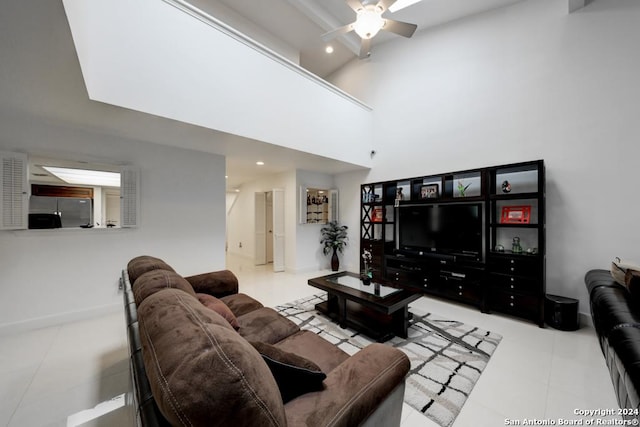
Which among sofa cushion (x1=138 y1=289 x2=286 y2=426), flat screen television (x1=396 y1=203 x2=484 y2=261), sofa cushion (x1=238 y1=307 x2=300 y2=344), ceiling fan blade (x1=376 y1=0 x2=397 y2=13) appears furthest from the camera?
flat screen television (x1=396 y1=203 x2=484 y2=261)

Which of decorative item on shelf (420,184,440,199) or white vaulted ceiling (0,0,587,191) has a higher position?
white vaulted ceiling (0,0,587,191)

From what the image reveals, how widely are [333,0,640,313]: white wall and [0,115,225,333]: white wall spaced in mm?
3958

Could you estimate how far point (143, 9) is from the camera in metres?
2.45

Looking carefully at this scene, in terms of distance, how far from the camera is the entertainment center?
3.06 meters

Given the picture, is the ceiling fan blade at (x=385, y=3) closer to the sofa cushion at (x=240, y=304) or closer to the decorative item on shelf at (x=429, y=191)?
the decorative item on shelf at (x=429, y=191)

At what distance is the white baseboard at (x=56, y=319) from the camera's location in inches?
106

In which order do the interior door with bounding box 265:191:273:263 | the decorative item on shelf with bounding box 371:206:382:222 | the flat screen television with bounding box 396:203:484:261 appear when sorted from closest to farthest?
the flat screen television with bounding box 396:203:484:261, the decorative item on shelf with bounding box 371:206:382:222, the interior door with bounding box 265:191:273:263

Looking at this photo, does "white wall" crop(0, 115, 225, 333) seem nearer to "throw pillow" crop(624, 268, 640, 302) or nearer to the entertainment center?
the entertainment center

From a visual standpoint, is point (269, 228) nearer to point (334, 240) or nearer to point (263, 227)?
point (263, 227)

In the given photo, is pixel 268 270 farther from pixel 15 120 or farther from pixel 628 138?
pixel 628 138

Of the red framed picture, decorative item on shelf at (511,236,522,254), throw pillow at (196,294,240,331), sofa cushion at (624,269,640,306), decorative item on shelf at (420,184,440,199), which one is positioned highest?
decorative item on shelf at (420,184,440,199)

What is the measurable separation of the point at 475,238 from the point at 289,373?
354 cm

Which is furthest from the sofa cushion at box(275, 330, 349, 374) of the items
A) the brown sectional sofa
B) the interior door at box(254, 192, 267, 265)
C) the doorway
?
the interior door at box(254, 192, 267, 265)

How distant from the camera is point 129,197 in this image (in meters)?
3.37
